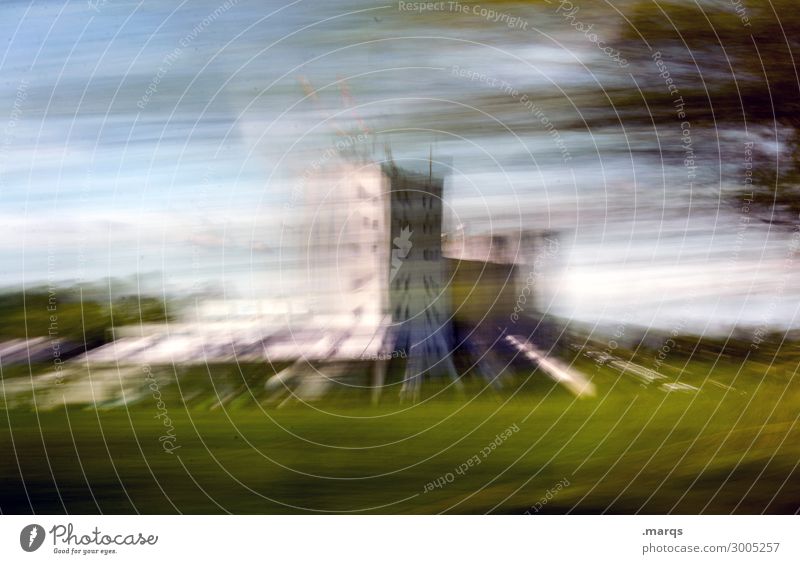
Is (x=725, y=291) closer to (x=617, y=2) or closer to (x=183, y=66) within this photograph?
(x=617, y=2)

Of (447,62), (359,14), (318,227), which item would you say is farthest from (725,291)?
(359,14)

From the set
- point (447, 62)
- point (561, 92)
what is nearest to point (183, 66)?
point (447, 62)

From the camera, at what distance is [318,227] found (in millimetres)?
1943

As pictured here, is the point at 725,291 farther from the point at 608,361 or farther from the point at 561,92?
the point at 561,92

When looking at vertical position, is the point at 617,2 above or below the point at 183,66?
above

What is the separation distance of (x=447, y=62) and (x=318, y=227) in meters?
0.69

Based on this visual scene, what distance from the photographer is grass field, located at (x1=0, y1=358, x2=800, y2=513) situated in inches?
77.1

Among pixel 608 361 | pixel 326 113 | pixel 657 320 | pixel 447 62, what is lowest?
pixel 608 361

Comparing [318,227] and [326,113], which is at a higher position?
[326,113]

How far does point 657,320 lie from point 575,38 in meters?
0.97

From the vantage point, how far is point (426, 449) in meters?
1.99

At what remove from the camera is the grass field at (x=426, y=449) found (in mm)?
1959
